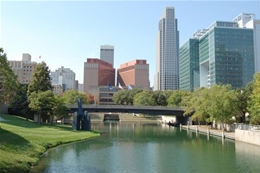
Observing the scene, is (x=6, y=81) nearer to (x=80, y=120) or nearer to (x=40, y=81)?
(x=80, y=120)

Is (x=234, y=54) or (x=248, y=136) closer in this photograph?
(x=248, y=136)

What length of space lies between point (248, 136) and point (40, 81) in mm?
43970

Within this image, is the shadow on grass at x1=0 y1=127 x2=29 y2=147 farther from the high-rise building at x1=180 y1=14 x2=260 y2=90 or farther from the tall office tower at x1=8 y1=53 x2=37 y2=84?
the tall office tower at x1=8 y1=53 x2=37 y2=84

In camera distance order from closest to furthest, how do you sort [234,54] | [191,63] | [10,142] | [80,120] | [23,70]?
[10,142], [80,120], [234,54], [191,63], [23,70]

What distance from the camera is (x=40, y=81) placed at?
60.4 m

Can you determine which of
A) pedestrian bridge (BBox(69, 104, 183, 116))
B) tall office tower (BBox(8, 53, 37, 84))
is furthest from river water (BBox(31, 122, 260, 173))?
tall office tower (BBox(8, 53, 37, 84))

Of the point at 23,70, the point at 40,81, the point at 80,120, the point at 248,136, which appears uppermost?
the point at 23,70

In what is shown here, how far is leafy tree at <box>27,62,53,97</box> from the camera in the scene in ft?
195

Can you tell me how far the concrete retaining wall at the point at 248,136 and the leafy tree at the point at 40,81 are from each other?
41.2 meters

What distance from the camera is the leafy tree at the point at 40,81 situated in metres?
59.5

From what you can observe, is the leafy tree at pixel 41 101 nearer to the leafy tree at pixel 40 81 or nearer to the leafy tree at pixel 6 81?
the leafy tree at pixel 40 81

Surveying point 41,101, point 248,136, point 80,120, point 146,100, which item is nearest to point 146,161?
point 248,136

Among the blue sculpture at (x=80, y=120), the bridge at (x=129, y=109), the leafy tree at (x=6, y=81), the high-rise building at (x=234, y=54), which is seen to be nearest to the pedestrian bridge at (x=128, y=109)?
the bridge at (x=129, y=109)

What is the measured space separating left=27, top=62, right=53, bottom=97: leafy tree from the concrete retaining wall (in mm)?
41237
